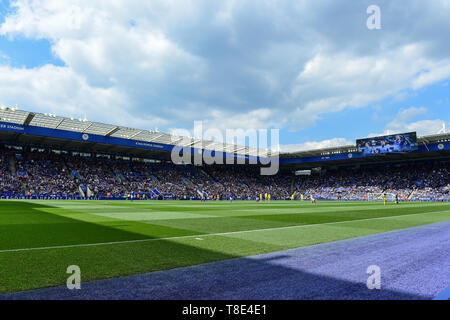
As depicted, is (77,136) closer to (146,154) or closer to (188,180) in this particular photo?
(146,154)

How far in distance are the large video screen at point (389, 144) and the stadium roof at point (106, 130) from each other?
21.0m

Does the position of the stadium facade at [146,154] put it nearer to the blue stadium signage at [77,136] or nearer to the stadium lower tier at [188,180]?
the blue stadium signage at [77,136]

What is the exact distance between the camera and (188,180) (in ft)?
196

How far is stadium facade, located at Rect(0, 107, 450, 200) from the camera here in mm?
39406

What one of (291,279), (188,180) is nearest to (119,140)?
(188,180)

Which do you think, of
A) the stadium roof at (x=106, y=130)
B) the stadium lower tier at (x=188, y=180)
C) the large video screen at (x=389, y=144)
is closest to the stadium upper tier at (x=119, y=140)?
the stadium roof at (x=106, y=130)

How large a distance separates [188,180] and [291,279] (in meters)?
55.9

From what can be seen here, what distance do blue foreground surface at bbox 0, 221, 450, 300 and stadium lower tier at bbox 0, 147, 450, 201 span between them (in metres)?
41.1

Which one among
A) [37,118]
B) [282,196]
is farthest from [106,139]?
[282,196]

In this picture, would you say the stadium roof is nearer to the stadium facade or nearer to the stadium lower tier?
the stadium facade

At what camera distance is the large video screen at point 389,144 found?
1955 inches

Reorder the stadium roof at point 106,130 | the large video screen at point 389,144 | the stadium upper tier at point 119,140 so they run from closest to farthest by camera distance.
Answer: the stadium roof at point 106,130 < the stadium upper tier at point 119,140 < the large video screen at point 389,144

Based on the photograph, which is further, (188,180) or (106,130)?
(188,180)
